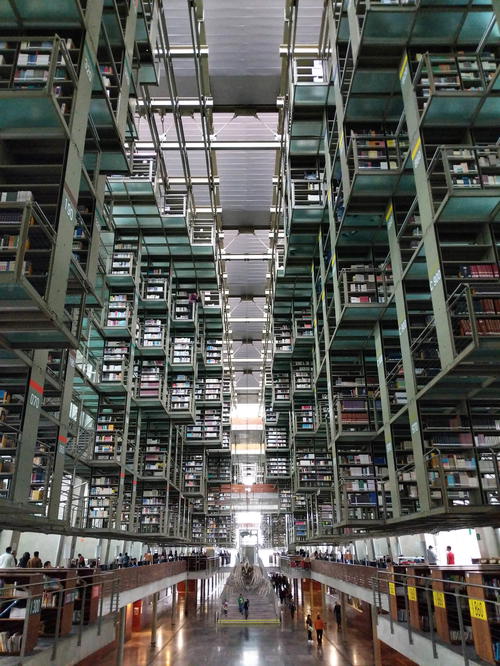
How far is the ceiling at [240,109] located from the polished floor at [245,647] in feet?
47.5

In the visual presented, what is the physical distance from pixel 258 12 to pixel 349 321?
900cm

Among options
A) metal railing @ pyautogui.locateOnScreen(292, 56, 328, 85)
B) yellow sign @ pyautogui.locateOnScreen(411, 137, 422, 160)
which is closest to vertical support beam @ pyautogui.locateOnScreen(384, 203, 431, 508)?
yellow sign @ pyautogui.locateOnScreen(411, 137, 422, 160)

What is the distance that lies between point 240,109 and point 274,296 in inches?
245

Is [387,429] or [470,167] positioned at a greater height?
[470,167]

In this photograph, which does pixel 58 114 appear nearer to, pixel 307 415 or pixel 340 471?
pixel 340 471

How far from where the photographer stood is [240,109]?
16.5 meters

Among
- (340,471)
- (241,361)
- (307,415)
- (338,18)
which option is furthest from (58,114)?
(241,361)

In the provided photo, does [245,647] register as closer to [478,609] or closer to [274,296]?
[274,296]

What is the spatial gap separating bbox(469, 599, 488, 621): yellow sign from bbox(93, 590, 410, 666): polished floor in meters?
10.8

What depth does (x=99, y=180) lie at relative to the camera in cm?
734

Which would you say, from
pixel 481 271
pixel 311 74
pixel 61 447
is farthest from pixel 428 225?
pixel 311 74

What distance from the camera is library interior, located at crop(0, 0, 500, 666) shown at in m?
5.62

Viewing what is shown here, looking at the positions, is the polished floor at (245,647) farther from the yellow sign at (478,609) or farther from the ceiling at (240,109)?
the ceiling at (240,109)

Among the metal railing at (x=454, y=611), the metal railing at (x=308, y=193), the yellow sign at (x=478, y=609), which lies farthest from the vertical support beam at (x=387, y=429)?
the metal railing at (x=308, y=193)
